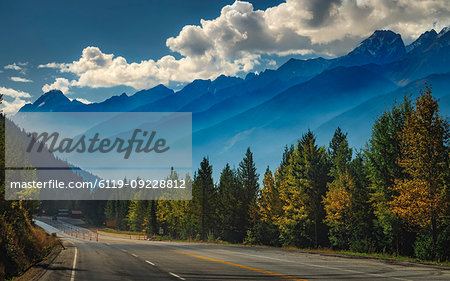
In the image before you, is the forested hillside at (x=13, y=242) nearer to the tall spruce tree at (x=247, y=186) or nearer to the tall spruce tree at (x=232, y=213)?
the tall spruce tree at (x=232, y=213)

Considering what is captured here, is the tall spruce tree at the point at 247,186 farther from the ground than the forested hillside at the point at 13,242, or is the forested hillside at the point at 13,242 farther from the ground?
the tall spruce tree at the point at 247,186

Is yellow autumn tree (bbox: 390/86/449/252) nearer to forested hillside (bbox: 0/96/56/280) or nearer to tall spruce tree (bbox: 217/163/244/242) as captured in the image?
forested hillside (bbox: 0/96/56/280)

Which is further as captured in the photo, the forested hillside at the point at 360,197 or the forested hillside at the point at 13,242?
the forested hillside at the point at 360,197

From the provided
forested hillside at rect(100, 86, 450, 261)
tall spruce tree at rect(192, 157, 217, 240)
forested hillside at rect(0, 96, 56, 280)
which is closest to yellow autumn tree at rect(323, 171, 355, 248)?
forested hillside at rect(100, 86, 450, 261)

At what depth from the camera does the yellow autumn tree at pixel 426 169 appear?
25469mm

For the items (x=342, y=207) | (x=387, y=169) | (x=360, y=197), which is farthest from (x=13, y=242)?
(x=360, y=197)

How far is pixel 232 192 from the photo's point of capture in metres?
64.4

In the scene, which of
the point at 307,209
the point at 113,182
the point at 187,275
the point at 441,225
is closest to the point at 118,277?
the point at 187,275

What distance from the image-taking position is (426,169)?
86.5 ft

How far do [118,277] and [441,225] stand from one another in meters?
22.3

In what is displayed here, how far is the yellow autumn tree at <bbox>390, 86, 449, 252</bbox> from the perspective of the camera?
83.6 ft

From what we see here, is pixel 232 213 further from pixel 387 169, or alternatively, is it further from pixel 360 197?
pixel 387 169

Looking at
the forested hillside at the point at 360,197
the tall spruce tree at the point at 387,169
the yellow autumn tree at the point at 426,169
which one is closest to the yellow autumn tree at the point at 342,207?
the forested hillside at the point at 360,197

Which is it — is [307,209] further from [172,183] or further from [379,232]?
[172,183]
